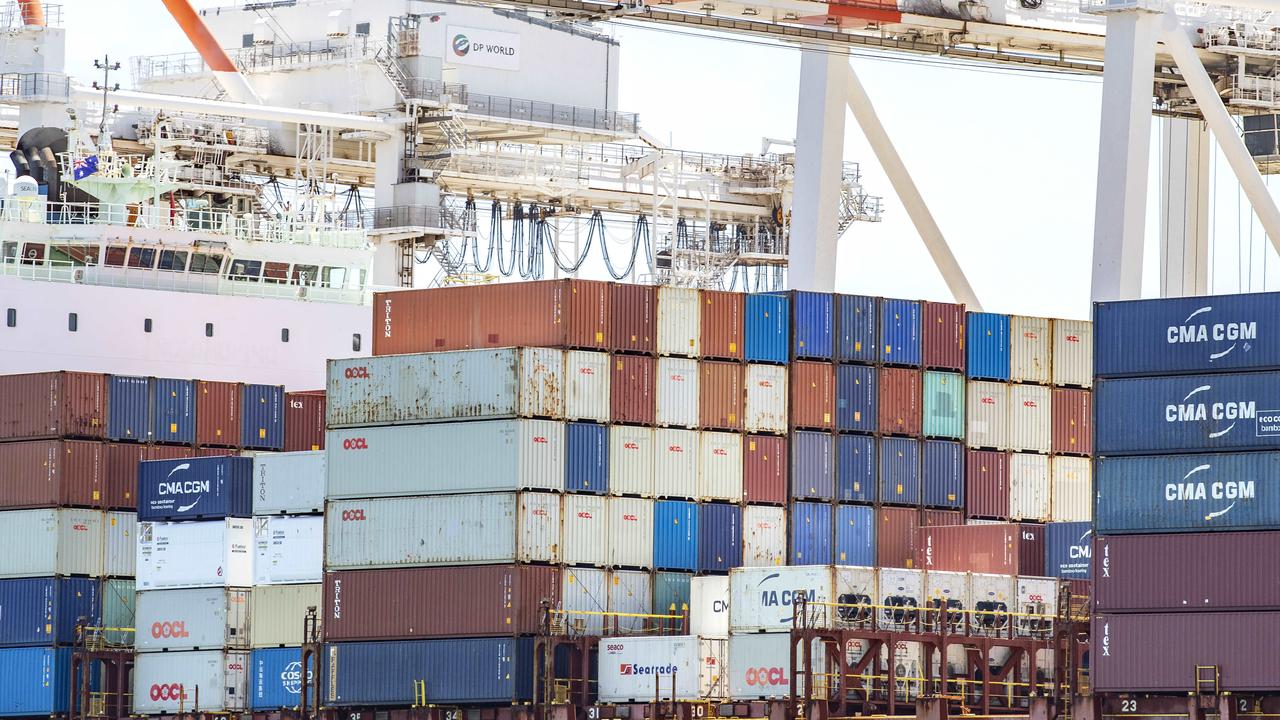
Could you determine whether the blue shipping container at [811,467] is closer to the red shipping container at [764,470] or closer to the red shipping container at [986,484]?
the red shipping container at [764,470]

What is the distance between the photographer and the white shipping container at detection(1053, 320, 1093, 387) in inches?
1797

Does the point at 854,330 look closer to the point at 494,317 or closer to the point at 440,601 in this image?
the point at 494,317

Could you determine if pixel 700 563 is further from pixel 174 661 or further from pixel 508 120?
pixel 508 120

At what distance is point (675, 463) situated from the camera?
137ft

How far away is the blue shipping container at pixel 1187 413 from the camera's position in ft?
111

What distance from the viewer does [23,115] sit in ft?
200

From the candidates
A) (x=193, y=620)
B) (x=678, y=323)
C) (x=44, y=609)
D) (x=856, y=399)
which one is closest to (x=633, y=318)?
(x=678, y=323)

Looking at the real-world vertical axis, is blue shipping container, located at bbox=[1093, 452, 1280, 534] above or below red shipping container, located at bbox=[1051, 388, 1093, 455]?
below

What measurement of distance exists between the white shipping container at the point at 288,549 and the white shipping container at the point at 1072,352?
43.7 feet

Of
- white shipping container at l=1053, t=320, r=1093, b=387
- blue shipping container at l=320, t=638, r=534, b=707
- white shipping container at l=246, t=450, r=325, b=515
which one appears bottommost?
blue shipping container at l=320, t=638, r=534, b=707

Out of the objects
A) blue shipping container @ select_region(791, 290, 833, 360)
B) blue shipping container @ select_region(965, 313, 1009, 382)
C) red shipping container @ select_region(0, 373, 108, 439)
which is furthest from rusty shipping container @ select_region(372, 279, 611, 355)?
blue shipping container @ select_region(965, 313, 1009, 382)

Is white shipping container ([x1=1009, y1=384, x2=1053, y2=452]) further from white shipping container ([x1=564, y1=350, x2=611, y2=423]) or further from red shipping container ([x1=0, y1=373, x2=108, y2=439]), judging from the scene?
red shipping container ([x1=0, y1=373, x2=108, y2=439])

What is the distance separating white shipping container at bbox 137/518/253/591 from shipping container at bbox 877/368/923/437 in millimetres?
11529

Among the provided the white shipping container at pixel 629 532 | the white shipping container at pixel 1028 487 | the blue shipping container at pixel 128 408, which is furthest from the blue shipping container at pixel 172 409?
the white shipping container at pixel 1028 487
